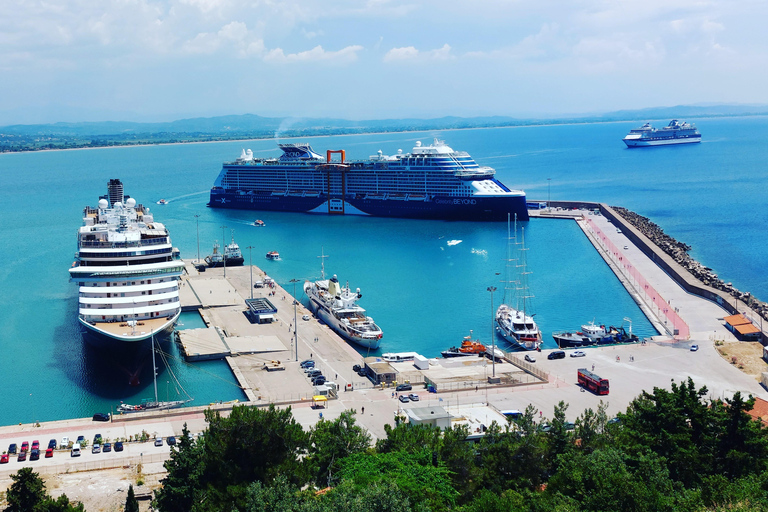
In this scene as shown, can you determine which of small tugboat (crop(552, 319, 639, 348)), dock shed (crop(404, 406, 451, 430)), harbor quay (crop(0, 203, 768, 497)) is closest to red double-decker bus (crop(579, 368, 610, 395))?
harbor quay (crop(0, 203, 768, 497))

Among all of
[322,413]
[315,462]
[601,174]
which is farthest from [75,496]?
[601,174]

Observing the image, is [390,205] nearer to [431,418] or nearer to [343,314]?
[343,314]

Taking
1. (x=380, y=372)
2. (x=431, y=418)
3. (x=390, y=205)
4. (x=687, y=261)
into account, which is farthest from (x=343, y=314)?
(x=390, y=205)

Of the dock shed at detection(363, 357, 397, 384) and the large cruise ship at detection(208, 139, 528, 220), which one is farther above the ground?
the large cruise ship at detection(208, 139, 528, 220)

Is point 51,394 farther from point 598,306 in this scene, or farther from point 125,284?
point 598,306

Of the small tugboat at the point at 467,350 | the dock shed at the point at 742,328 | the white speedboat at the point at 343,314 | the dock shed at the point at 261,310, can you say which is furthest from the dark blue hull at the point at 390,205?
the small tugboat at the point at 467,350

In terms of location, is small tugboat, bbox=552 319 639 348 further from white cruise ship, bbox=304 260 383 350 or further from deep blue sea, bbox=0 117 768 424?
white cruise ship, bbox=304 260 383 350
